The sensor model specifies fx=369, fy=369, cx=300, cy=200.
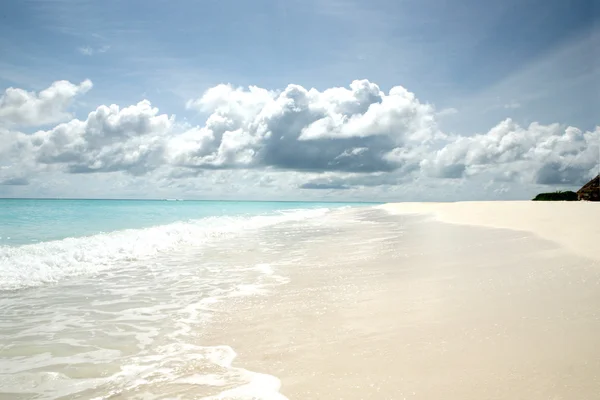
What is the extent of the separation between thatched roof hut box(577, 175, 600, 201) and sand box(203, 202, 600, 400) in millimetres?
55355

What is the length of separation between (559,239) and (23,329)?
13.8 m

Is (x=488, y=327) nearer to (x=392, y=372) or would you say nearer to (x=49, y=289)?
(x=392, y=372)

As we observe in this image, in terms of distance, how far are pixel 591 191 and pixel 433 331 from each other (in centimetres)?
6348

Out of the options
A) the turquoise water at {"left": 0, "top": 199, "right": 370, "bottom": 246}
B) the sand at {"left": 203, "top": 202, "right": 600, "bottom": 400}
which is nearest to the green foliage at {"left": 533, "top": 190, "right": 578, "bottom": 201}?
the turquoise water at {"left": 0, "top": 199, "right": 370, "bottom": 246}

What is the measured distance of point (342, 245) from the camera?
14.2 metres

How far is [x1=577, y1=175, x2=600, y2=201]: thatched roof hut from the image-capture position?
52.0 metres

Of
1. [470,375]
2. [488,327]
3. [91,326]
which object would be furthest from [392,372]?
[91,326]

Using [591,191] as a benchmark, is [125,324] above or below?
below

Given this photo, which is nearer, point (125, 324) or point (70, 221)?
point (125, 324)

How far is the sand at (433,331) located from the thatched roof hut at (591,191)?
182 ft

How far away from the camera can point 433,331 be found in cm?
453

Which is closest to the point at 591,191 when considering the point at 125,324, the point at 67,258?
the point at 67,258

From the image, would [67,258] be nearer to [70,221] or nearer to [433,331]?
[433,331]

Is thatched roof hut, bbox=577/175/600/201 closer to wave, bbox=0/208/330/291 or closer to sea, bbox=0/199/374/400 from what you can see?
wave, bbox=0/208/330/291
